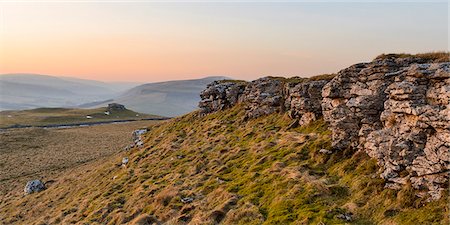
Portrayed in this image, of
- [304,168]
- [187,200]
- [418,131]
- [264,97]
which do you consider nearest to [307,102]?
[304,168]

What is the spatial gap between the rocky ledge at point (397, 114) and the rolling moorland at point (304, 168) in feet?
0.21

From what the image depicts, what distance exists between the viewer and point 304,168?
86.1 ft

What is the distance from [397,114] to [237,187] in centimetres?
1355

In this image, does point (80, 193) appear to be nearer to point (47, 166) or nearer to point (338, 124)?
point (47, 166)

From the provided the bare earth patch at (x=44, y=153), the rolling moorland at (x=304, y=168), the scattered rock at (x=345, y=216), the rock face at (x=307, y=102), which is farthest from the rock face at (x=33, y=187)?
the scattered rock at (x=345, y=216)

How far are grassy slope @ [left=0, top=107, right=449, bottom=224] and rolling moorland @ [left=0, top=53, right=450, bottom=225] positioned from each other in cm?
10

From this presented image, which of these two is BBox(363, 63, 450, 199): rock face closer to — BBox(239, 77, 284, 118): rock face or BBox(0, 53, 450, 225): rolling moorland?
BBox(0, 53, 450, 225): rolling moorland

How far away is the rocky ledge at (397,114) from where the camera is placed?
17.4 meters

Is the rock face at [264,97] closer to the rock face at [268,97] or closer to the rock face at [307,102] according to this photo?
the rock face at [268,97]

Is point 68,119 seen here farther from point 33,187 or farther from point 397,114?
point 397,114

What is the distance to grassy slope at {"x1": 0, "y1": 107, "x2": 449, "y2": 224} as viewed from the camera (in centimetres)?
1942

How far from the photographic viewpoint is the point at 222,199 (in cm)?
2638

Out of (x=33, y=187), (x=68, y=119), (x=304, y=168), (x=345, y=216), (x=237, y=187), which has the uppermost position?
(x=304, y=168)

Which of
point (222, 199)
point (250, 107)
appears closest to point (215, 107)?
point (250, 107)
